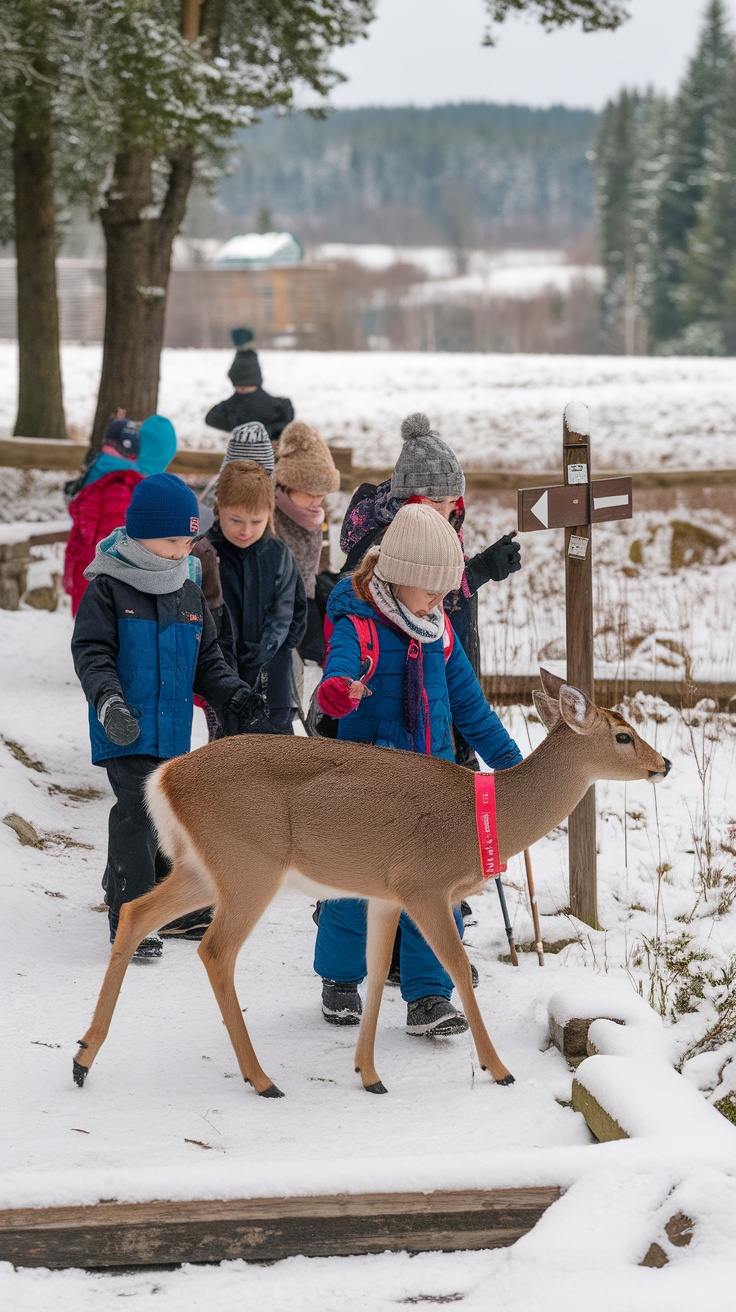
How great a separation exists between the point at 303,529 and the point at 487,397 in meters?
23.3

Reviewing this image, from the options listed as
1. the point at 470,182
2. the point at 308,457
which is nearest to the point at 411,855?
the point at 308,457

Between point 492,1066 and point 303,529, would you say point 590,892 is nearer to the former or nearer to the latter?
point 492,1066

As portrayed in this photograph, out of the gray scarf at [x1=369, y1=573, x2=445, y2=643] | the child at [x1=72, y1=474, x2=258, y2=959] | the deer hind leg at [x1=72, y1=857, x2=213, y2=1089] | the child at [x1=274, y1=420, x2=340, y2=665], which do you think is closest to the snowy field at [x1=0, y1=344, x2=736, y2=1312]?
the deer hind leg at [x1=72, y1=857, x2=213, y2=1089]

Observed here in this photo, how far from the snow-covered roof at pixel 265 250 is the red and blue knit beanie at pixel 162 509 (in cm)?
8152

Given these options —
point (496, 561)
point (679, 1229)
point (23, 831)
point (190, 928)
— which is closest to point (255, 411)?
point (23, 831)

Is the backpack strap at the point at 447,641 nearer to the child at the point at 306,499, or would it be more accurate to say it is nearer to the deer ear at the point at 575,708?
the deer ear at the point at 575,708

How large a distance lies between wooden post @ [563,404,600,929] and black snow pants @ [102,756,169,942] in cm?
162

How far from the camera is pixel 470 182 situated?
19162 centimetres

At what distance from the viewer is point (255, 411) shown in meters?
9.55

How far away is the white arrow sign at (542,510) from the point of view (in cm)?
516

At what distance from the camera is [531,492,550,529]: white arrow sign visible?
203 inches

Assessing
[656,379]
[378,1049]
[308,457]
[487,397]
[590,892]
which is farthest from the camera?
[656,379]

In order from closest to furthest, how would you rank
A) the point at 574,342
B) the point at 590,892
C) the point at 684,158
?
the point at 590,892, the point at 684,158, the point at 574,342

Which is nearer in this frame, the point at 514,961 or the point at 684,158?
the point at 514,961
